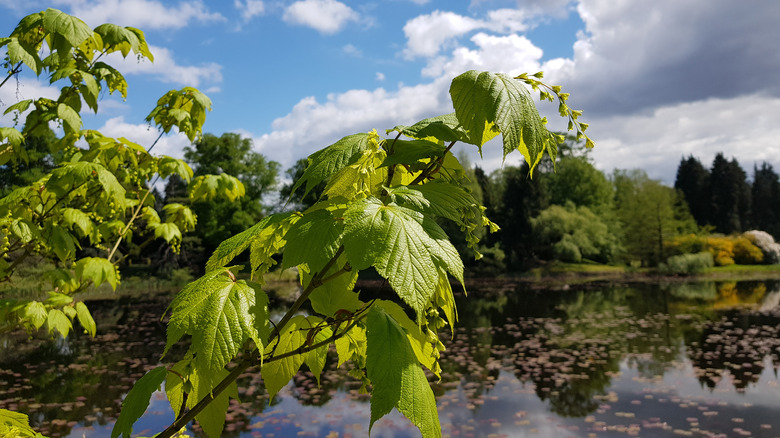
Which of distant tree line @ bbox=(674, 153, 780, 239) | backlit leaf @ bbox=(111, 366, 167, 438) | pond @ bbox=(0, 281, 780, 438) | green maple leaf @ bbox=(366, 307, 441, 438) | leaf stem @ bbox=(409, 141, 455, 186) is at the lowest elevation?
pond @ bbox=(0, 281, 780, 438)

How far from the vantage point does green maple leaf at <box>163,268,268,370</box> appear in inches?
27.5

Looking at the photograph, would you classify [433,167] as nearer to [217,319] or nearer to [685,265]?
[217,319]

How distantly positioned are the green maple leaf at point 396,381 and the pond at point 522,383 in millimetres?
6448

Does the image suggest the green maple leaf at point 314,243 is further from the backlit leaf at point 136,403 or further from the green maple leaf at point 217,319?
the backlit leaf at point 136,403

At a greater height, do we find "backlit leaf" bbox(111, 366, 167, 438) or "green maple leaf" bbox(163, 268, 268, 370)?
"green maple leaf" bbox(163, 268, 268, 370)

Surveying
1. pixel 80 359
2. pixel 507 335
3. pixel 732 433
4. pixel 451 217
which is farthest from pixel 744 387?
pixel 80 359

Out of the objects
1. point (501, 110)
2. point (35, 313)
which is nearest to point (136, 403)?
point (501, 110)

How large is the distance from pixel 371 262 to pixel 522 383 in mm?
9098

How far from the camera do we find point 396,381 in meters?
0.73

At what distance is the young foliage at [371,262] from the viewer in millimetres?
708

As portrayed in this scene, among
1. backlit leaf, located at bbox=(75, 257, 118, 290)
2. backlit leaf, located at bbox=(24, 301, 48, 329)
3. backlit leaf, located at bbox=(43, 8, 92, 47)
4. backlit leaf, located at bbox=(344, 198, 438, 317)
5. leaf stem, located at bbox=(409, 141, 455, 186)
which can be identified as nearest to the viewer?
backlit leaf, located at bbox=(344, 198, 438, 317)

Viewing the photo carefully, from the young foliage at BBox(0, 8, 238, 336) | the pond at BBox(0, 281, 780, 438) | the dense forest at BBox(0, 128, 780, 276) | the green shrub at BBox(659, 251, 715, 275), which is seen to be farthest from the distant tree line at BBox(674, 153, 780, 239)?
the young foliage at BBox(0, 8, 238, 336)

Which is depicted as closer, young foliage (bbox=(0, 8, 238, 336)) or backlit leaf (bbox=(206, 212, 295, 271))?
backlit leaf (bbox=(206, 212, 295, 271))

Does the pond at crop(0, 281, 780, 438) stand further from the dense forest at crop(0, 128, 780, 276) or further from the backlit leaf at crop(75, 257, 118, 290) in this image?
the dense forest at crop(0, 128, 780, 276)
